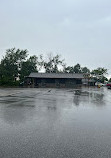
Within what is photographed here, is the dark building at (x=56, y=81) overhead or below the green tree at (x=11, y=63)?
below

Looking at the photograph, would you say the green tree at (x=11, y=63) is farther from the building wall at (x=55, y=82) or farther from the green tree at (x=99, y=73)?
the green tree at (x=99, y=73)

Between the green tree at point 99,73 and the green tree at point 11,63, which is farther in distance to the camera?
the green tree at point 99,73

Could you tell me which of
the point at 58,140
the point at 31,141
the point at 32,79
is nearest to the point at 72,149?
the point at 58,140

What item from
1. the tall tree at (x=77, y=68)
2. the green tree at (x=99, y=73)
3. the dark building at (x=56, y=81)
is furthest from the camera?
the tall tree at (x=77, y=68)

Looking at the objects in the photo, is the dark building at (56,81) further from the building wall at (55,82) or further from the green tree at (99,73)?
the green tree at (99,73)

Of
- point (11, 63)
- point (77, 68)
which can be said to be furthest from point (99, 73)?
point (11, 63)

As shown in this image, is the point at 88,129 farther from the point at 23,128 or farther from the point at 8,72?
the point at 8,72

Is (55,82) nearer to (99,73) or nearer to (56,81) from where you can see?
(56,81)

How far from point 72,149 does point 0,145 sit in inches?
70.4

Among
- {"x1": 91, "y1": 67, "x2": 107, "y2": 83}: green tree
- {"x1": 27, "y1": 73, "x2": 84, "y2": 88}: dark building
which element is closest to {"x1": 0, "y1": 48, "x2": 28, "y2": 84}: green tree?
{"x1": 27, "y1": 73, "x2": 84, "y2": 88}: dark building

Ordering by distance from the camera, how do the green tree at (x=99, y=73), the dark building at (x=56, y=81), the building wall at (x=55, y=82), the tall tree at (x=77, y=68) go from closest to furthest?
1. the dark building at (x=56, y=81)
2. the building wall at (x=55, y=82)
3. the green tree at (x=99, y=73)
4. the tall tree at (x=77, y=68)

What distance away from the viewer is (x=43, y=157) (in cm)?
333

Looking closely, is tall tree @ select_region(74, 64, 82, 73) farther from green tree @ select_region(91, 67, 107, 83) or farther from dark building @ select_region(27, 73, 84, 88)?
dark building @ select_region(27, 73, 84, 88)

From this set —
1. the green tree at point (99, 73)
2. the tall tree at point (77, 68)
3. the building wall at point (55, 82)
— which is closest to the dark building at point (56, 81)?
the building wall at point (55, 82)
